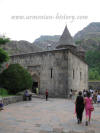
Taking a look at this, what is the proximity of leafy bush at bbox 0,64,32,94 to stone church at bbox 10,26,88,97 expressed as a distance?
236 inches

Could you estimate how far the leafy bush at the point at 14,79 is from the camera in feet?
58.7

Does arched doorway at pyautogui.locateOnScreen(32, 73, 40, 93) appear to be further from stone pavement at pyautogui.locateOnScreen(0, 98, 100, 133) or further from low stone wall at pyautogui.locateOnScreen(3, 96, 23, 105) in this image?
stone pavement at pyautogui.locateOnScreen(0, 98, 100, 133)

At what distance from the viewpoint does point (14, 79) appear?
18.0m

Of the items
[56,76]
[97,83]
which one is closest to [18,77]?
[56,76]

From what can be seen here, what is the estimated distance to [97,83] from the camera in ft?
145

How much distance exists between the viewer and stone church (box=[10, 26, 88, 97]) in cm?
2345

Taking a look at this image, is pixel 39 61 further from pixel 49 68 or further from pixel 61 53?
pixel 61 53

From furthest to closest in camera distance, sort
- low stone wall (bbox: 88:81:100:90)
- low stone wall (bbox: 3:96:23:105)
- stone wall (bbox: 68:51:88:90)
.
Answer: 1. low stone wall (bbox: 88:81:100:90)
2. stone wall (bbox: 68:51:88:90)
3. low stone wall (bbox: 3:96:23:105)

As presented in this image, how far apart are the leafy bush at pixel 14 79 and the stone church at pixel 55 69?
6005 mm

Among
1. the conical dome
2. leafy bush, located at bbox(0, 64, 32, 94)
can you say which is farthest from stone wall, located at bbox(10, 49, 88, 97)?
leafy bush, located at bbox(0, 64, 32, 94)

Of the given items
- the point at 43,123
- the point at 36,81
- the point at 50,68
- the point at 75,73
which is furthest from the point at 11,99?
the point at 75,73

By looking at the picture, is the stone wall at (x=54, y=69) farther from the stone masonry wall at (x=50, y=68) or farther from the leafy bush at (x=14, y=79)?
the leafy bush at (x=14, y=79)

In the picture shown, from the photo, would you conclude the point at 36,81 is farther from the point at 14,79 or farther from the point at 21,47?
the point at 21,47

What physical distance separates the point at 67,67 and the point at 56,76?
205cm
